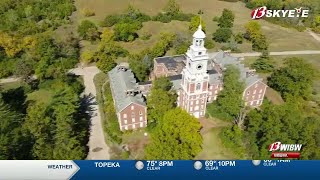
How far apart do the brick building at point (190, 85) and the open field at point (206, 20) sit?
16.2ft

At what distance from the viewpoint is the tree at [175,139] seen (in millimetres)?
13133

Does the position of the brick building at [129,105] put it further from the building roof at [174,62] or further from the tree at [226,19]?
the tree at [226,19]

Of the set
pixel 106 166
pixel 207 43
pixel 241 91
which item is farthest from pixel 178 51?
pixel 106 166

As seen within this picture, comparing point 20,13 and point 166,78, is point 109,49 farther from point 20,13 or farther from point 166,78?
point 20,13

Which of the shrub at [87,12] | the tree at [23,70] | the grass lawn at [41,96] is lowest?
the grass lawn at [41,96]

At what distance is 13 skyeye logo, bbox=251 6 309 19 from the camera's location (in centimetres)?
2328

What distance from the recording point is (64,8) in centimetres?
2447

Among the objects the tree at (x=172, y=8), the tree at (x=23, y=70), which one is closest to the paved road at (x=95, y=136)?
the tree at (x=23, y=70)

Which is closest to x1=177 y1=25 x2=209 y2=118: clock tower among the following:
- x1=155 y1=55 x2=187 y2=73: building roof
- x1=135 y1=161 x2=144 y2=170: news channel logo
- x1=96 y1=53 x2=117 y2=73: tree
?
x1=155 y1=55 x2=187 y2=73: building roof

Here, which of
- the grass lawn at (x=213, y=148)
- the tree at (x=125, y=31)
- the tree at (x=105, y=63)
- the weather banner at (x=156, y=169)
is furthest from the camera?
the tree at (x=125, y=31)

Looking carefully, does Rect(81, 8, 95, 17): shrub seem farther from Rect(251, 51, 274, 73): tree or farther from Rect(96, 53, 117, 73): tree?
Rect(251, 51, 274, 73): tree

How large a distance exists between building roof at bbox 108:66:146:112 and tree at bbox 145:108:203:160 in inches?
86.2

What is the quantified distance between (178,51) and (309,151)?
11621mm

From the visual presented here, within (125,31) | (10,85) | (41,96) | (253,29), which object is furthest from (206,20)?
(10,85)
